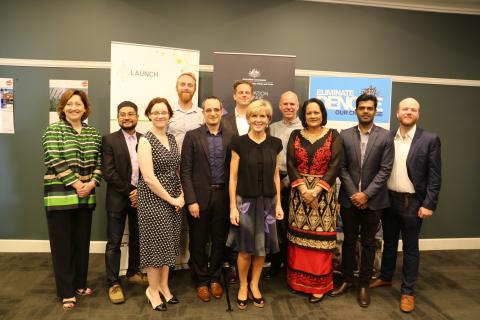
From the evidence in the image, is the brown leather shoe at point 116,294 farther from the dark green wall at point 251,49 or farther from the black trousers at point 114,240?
the dark green wall at point 251,49

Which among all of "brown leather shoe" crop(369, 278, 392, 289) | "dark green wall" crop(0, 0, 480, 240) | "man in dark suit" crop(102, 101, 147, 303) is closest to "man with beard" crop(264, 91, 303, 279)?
"brown leather shoe" crop(369, 278, 392, 289)

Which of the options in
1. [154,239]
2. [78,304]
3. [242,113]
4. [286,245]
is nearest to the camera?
[154,239]

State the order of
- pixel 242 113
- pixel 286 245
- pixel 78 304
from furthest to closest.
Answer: pixel 286 245
pixel 242 113
pixel 78 304

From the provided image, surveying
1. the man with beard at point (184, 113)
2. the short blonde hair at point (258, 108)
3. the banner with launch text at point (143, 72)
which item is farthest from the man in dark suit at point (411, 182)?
the banner with launch text at point (143, 72)

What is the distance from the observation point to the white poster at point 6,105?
364 centimetres

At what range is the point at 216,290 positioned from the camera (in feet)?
9.11

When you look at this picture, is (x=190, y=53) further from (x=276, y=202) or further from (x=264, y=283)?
(x=264, y=283)

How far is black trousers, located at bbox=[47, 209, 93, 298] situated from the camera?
2.48 m

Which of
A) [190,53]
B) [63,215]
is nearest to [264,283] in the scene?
[63,215]

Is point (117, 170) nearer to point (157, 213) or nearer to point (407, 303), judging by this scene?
point (157, 213)

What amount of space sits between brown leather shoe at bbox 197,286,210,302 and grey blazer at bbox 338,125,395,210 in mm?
1368

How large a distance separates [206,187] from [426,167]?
1.76m

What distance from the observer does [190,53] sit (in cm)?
343

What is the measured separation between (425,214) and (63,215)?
2785 mm
